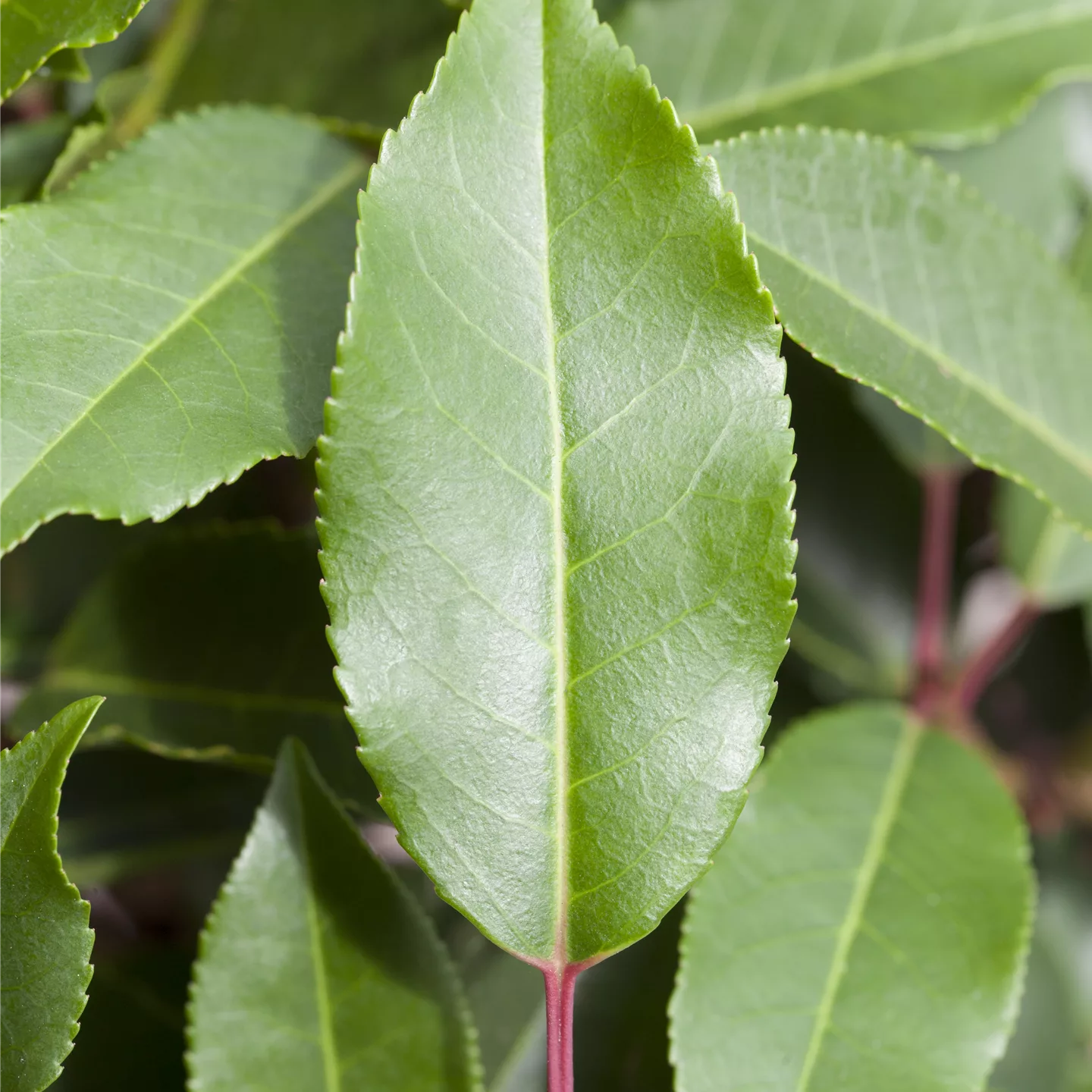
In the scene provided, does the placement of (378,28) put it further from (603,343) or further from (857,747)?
(857,747)

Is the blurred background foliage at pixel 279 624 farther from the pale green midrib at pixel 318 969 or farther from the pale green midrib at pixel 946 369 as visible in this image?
the pale green midrib at pixel 946 369

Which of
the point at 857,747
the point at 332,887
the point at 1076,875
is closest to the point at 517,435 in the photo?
the point at 332,887

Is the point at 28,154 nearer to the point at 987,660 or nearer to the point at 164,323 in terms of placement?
the point at 164,323

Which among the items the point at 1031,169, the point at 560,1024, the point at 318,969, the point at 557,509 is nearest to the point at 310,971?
the point at 318,969

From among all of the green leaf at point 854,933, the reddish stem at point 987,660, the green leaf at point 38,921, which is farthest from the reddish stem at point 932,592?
the green leaf at point 38,921

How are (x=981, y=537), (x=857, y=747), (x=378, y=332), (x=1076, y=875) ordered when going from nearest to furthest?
(x=378, y=332) < (x=857, y=747) < (x=981, y=537) < (x=1076, y=875)

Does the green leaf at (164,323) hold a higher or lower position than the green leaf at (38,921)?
higher
